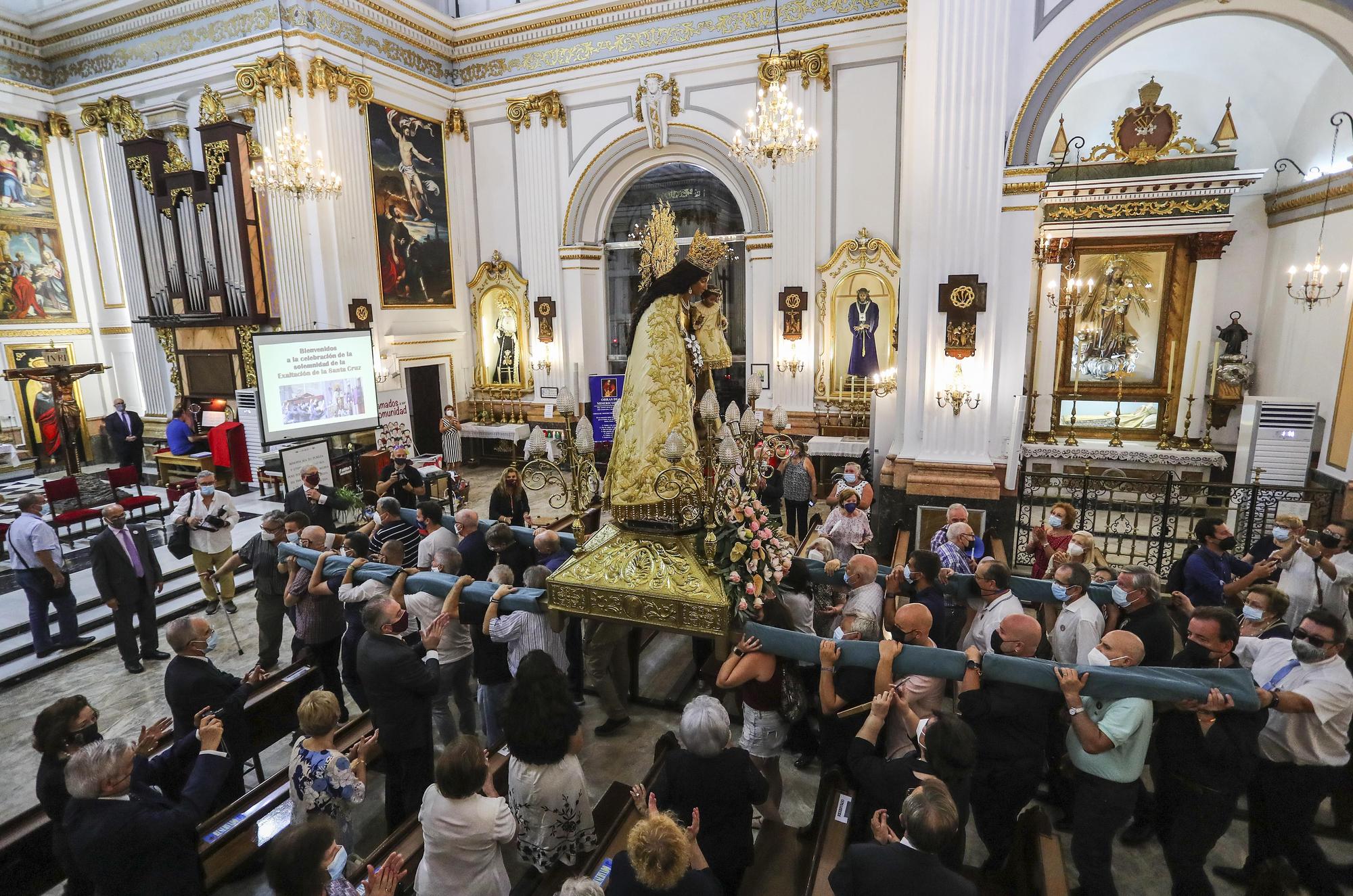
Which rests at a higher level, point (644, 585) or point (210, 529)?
point (644, 585)

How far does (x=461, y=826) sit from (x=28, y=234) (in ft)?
52.7

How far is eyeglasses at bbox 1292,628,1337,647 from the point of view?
10.3ft

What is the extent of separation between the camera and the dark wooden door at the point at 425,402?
13.2 m

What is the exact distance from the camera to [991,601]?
397 cm

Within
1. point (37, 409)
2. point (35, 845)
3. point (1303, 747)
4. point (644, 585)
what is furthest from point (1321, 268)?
point (37, 409)

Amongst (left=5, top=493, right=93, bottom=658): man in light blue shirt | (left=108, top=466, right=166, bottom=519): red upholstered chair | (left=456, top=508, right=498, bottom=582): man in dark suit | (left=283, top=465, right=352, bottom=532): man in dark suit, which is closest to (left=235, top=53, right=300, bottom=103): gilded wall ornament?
(left=108, top=466, right=166, bottom=519): red upholstered chair

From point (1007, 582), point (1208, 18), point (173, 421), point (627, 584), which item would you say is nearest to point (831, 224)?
point (1208, 18)

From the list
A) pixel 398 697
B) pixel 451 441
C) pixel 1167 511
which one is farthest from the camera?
pixel 451 441

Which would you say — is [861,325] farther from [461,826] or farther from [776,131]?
[461,826]

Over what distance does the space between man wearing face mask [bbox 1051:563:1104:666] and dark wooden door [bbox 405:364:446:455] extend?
11802 millimetres

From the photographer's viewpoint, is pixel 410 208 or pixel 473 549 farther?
pixel 410 208

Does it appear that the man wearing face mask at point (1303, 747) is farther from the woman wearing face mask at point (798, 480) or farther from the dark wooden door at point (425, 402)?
the dark wooden door at point (425, 402)

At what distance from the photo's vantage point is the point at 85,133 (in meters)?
12.9

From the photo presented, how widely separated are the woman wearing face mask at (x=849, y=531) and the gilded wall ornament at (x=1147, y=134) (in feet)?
27.4
